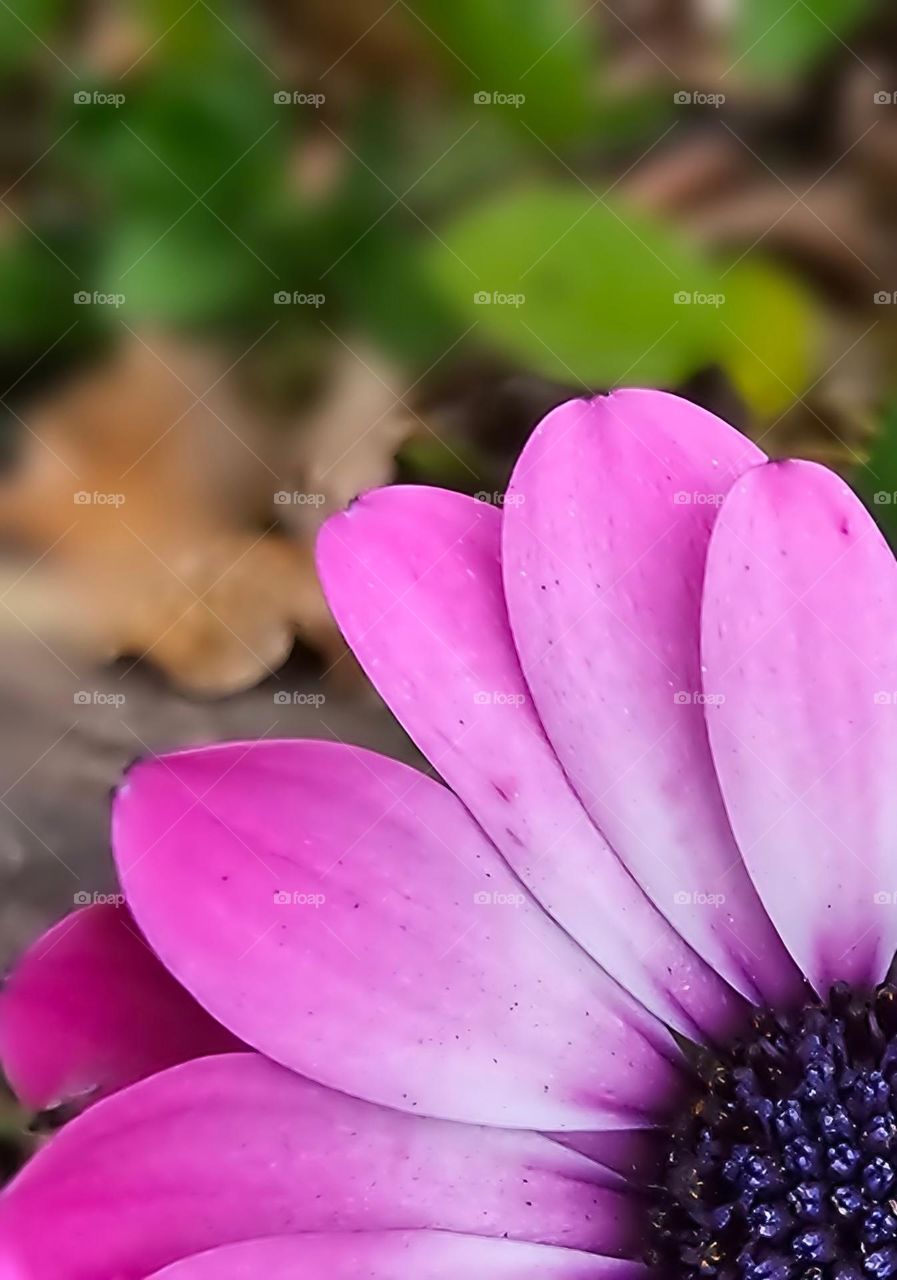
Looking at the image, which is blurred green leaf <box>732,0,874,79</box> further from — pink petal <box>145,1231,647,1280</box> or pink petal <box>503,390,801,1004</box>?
pink petal <box>145,1231,647,1280</box>

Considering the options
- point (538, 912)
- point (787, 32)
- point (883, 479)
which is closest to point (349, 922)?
point (538, 912)

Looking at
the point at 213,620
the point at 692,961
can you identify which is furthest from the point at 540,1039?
the point at 213,620

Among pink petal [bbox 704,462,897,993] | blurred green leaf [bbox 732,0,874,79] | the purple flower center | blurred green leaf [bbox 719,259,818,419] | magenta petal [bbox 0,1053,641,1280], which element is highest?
blurred green leaf [bbox 732,0,874,79]

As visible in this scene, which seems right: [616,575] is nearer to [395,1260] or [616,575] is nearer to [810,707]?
Result: [810,707]

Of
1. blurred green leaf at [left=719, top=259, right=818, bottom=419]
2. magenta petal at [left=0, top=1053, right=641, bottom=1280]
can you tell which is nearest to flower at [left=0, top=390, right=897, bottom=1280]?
magenta petal at [left=0, top=1053, right=641, bottom=1280]

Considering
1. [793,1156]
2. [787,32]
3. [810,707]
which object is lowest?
[793,1156]

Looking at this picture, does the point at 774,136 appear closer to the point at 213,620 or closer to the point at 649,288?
the point at 649,288

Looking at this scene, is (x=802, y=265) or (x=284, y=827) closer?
(x=284, y=827)
